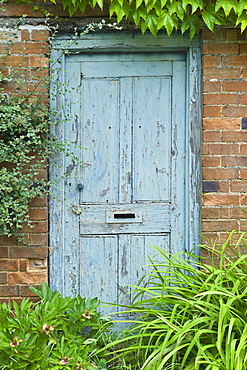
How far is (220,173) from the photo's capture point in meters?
2.83

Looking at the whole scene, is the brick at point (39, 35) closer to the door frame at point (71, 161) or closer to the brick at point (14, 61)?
the door frame at point (71, 161)

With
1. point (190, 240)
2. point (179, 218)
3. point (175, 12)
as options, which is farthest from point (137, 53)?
point (190, 240)

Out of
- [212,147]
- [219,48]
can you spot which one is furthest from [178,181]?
[219,48]

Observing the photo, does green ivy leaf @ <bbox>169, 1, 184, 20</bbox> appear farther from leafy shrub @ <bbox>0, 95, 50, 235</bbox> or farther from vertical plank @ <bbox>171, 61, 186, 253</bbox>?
leafy shrub @ <bbox>0, 95, 50, 235</bbox>

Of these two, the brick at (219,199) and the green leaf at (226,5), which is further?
the brick at (219,199)

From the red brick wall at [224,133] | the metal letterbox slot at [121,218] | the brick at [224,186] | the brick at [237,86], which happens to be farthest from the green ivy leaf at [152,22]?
the metal letterbox slot at [121,218]

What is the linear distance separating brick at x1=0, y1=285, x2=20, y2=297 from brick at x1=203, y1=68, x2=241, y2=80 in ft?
6.85

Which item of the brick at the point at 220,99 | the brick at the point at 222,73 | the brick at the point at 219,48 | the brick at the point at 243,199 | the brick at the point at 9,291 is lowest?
the brick at the point at 9,291

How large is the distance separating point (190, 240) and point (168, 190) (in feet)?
1.35

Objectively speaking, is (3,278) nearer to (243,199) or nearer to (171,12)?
(243,199)

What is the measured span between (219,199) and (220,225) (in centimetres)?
19

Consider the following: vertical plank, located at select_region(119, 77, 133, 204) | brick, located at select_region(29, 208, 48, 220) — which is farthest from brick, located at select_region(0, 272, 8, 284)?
vertical plank, located at select_region(119, 77, 133, 204)

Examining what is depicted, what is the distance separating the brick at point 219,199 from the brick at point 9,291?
1525mm

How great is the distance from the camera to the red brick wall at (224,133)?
2805 mm
